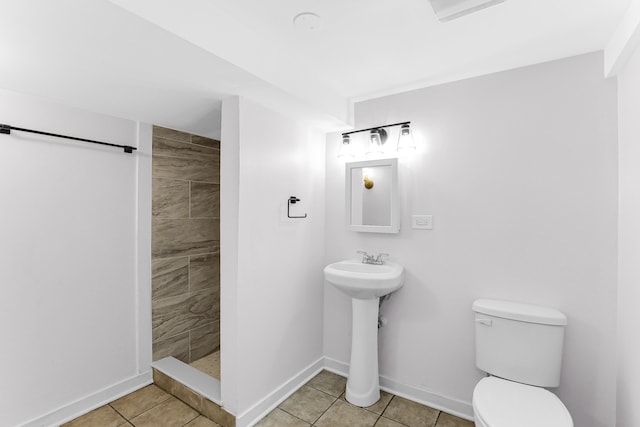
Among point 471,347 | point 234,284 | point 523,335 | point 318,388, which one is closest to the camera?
point 523,335

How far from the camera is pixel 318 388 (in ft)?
7.71

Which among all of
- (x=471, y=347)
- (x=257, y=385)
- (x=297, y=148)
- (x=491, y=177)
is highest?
(x=297, y=148)

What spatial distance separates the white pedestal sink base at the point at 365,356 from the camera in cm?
215

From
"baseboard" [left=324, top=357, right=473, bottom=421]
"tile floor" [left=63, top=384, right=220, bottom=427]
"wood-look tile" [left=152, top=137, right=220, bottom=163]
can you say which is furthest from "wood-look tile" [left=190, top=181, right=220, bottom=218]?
"baseboard" [left=324, top=357, right=473, bottom=421]

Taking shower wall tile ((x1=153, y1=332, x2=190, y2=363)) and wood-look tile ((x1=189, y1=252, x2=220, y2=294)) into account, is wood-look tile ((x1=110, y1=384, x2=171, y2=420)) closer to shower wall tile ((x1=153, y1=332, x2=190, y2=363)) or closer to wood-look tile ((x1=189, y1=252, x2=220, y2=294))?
shower wall tile ((x1=153, y1=332, x2=190, y2=363))

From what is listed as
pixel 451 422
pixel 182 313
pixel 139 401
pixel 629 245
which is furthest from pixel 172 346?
pixel 629 245

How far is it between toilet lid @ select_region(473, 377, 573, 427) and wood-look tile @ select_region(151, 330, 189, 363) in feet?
7.37

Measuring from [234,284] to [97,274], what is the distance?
1.02m

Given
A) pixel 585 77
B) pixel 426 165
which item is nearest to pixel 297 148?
pixel 426 165

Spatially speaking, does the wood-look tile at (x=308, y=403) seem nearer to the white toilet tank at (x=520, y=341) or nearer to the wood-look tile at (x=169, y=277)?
the white toilet tank at (x=520, y=341)

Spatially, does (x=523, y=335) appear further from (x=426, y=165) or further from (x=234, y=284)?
(x=234, y=284)

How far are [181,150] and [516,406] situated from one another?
2780 mm

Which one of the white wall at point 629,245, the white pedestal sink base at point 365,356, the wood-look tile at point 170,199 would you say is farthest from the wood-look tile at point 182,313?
the white wall at point 629,245

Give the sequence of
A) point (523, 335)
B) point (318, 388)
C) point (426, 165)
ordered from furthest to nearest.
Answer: point (318, 388) → point (426, 165) → point (523, 335)
